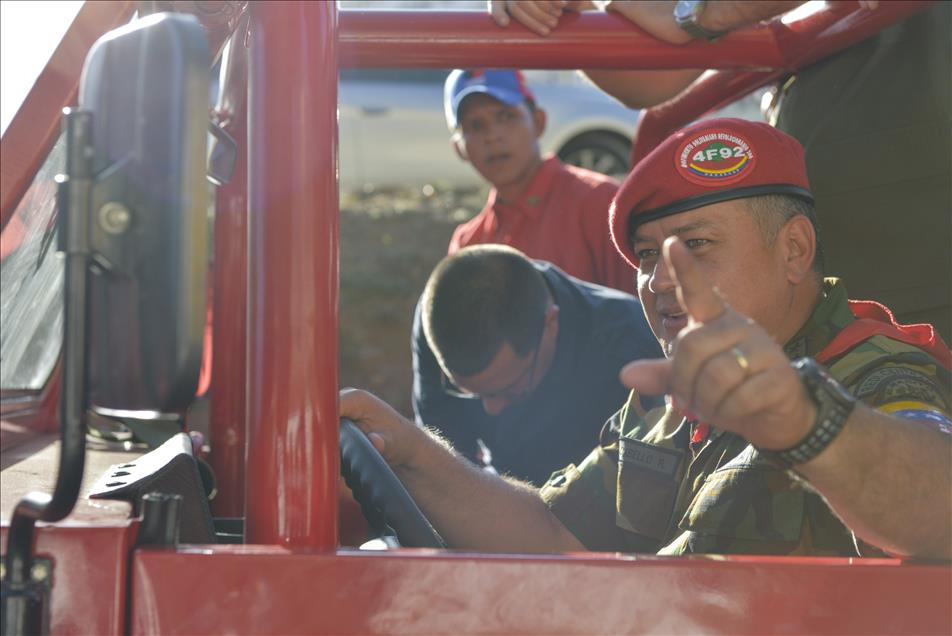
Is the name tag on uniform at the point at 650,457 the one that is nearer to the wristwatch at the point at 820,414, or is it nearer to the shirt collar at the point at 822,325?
the shirt collar at the point at 822,325

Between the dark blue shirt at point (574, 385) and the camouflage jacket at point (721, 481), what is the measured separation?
91 centimetres

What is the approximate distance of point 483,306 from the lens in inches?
119

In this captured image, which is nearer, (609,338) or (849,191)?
(849,191)

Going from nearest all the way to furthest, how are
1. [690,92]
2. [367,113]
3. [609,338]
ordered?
[690,92] < [609,338] < [367,113]

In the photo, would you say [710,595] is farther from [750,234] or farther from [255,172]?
[750,234]

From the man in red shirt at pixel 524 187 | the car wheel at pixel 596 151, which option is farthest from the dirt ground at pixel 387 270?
the man in red shirt at pixel 524 187

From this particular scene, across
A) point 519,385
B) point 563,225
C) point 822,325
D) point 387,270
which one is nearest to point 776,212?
point 822,325

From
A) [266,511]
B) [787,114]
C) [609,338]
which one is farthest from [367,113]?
[266,511]

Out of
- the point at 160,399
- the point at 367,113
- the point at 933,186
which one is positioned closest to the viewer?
the point at 160,399

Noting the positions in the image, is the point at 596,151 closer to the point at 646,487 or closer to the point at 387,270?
the point at 387,270

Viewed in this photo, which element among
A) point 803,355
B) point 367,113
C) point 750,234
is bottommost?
point 803,355

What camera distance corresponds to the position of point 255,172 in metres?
1.16

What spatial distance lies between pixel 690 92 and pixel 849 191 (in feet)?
2.19

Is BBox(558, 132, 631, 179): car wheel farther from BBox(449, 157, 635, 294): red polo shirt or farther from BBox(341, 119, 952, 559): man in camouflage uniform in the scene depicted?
BBox(341, 119, 952, 559): man in camouflage uniform
